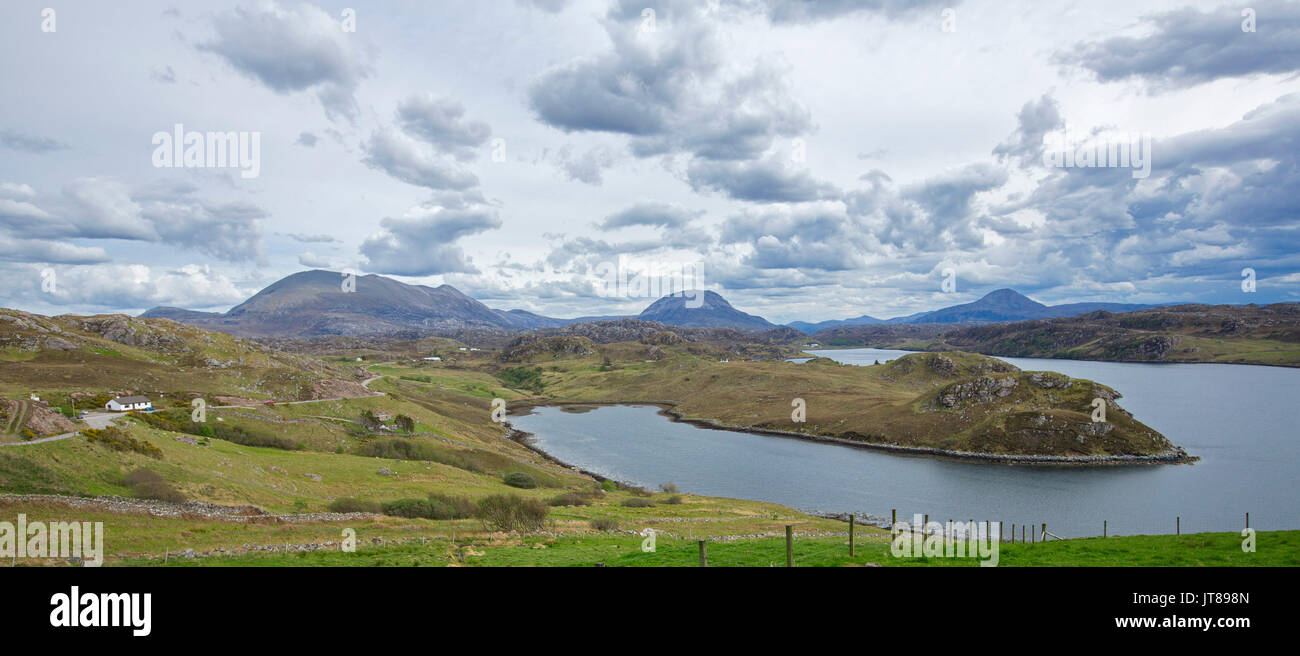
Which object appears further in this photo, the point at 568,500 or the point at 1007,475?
the point at 1007,475

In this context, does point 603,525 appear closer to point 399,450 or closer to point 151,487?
point 151,487

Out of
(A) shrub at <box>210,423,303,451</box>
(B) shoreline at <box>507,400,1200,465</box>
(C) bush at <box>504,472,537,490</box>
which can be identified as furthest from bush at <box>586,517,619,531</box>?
(B) shoreline at <box>507,400,1200,465</box>

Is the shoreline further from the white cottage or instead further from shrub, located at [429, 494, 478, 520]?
the white cottage

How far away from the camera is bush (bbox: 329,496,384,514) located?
1788 inches

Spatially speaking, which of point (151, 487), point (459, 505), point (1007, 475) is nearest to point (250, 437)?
point (151, 487)

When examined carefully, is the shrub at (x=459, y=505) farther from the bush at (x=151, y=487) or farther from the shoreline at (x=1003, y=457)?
the shoreline at (x=1003, y=457)

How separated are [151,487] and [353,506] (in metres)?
13.2

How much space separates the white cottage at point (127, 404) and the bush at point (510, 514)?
52.8 meters

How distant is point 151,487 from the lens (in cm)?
4091

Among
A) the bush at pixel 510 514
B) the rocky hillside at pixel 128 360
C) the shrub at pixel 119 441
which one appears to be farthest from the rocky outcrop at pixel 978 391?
the shrub at pixel 119 441

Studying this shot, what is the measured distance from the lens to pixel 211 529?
33.8 meters
